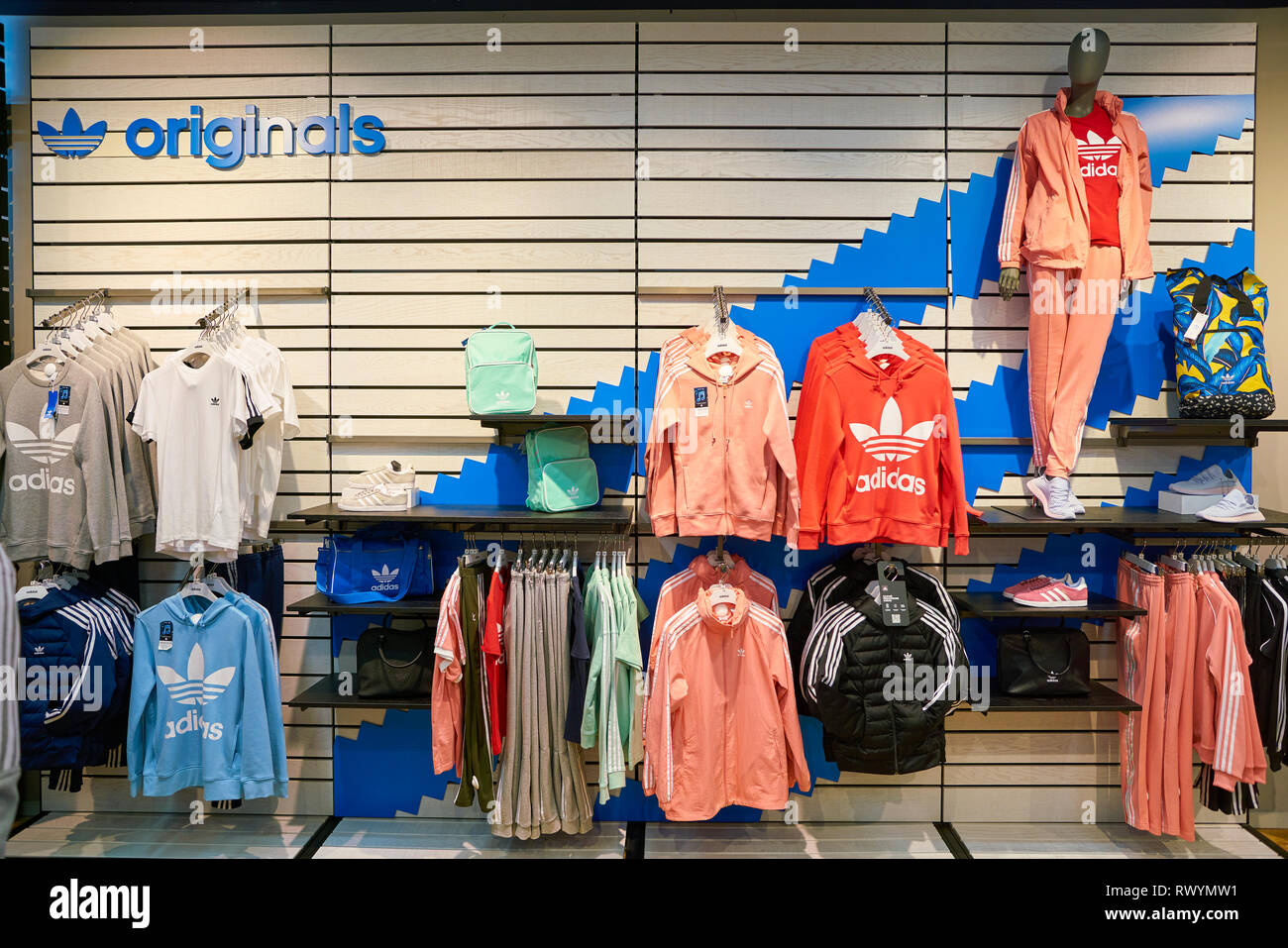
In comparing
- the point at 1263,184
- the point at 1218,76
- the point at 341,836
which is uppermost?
the point at 1218,76

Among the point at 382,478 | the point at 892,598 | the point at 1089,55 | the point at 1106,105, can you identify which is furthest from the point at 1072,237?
the point at 382,478

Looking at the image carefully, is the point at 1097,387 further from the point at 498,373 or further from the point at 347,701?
the point at 347,701

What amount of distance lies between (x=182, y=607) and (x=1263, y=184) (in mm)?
5027

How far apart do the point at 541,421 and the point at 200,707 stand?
179cm

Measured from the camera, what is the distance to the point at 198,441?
3197 millimetres

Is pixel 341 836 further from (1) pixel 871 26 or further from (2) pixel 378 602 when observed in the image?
(1) pixel 871 26

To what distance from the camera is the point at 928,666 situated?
313 cm

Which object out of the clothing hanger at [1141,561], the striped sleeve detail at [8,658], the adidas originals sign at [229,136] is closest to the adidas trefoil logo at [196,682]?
the striped sleeve detail at [8,658]

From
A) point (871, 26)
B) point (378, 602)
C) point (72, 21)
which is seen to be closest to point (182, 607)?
point (378, 602)

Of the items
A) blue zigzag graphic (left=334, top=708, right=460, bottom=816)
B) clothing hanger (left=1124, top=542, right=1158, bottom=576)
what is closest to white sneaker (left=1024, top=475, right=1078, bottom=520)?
clothing hanger (left=1124, top=542, right=1158, bottom=576)

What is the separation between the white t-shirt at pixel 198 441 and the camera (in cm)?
317

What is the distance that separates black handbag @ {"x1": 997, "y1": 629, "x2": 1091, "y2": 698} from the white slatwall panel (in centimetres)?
34

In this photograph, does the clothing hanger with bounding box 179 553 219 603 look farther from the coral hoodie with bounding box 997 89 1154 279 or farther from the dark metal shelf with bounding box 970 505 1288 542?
the coral hoodie with bounding box 997 89 1154 279
